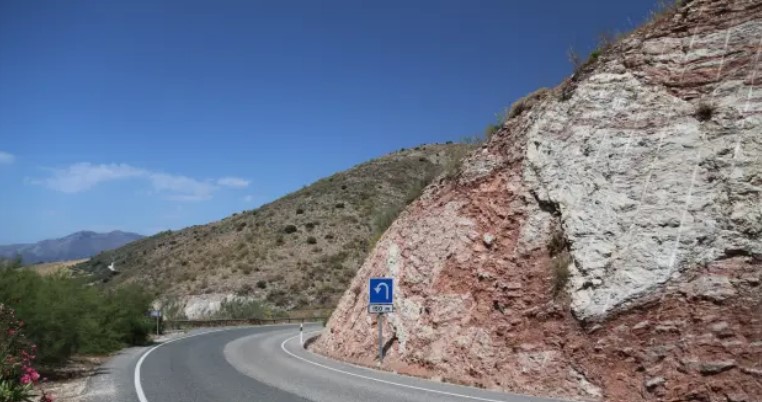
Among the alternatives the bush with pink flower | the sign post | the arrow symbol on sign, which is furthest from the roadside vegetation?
the arrow symbol on sign

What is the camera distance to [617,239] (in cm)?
1285

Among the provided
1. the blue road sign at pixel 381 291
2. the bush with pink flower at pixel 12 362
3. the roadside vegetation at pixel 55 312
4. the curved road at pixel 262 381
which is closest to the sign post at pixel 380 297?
the blue road sign at pixel 381 291

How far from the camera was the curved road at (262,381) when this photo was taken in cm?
1118

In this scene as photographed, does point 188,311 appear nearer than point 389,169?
Yes

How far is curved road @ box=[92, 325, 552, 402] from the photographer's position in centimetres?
1118

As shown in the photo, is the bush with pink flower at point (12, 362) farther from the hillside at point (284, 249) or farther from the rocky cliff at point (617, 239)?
the hillside at point (284, 249)

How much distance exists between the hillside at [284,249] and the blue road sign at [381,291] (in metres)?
22.5

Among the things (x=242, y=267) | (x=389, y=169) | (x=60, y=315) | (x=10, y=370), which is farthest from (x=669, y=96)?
(x=389, y=169)

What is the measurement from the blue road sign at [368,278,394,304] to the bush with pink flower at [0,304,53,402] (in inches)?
341

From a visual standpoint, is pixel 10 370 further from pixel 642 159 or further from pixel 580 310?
pixel 642 159

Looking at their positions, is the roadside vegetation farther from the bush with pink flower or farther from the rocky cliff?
the rocky cliff

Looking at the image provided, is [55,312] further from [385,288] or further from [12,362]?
[385,288]

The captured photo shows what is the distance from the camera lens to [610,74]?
15.4 metres

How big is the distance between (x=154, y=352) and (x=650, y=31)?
2021 centimetres
